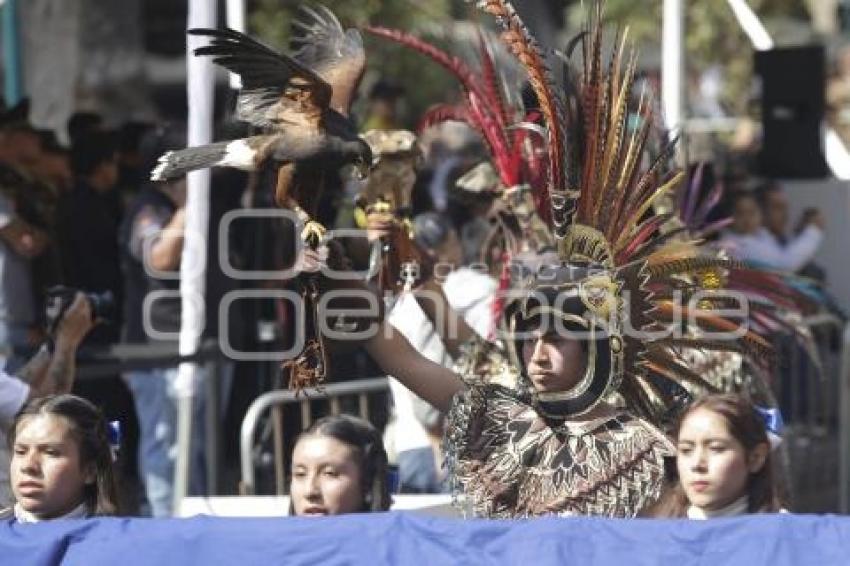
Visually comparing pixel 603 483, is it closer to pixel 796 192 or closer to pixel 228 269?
pixel 228 269

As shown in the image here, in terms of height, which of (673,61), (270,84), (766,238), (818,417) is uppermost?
(673,61)

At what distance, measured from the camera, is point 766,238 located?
11.4 m

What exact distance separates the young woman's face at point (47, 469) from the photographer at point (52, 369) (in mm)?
1048

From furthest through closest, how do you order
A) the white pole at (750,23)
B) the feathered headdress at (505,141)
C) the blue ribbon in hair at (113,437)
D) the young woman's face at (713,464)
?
the white pole at (750,23), the feathered headdress at (505,141), the blue ribbon in hair at (113,437), the young woman's face at (713,464)

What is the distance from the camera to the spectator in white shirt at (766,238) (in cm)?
1114

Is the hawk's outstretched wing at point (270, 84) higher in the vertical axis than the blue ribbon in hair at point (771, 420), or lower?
higher

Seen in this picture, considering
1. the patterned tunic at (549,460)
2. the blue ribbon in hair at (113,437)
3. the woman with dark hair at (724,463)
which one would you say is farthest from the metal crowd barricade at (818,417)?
the blue ribbon in hair at (113,437)

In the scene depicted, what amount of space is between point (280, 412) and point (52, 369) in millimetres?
1858

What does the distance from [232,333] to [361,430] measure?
406 centimetres

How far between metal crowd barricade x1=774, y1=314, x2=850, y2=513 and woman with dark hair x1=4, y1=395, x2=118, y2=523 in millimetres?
5122

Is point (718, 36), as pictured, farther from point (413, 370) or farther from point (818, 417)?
point (413, 370)

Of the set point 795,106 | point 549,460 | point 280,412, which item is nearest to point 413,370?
point 549,460

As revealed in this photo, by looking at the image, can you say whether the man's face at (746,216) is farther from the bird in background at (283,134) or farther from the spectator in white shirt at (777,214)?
the bird in background at (283,134)

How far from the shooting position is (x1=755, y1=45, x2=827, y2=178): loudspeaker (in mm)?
12211
